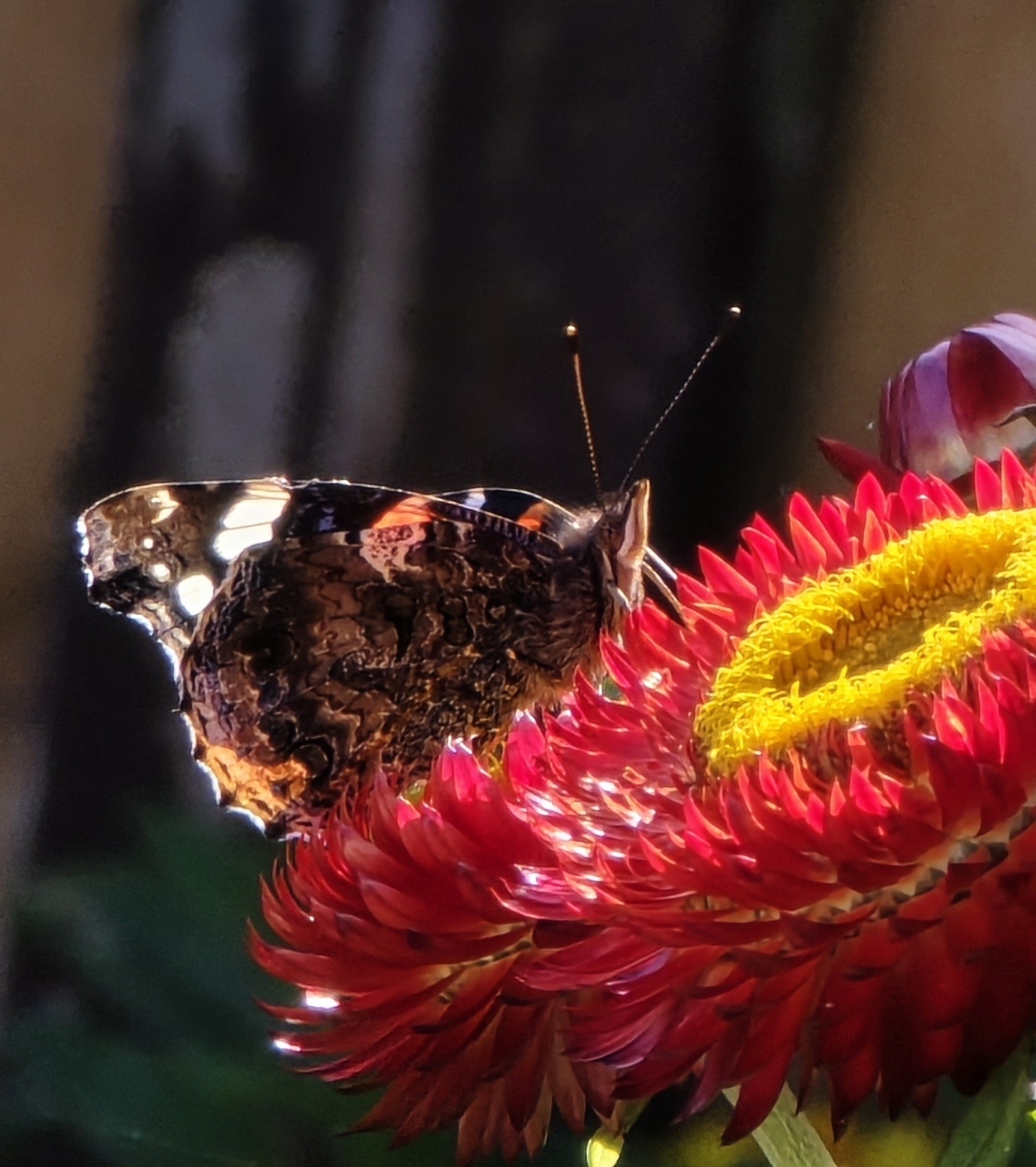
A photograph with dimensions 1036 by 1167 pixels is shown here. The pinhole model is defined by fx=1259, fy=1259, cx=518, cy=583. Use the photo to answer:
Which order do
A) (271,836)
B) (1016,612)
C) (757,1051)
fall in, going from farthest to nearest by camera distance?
(271,836), (1016,612), (757,1051)

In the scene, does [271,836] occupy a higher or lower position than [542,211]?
lower

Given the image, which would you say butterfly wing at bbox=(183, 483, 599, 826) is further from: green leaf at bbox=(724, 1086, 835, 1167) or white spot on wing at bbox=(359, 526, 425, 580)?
green leaf at bbox=(724, 1086, 835, 1167)

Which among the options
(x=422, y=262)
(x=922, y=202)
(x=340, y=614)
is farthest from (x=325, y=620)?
Result: (x=922, y=202)

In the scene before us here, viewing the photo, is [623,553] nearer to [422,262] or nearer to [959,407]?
[959,407]

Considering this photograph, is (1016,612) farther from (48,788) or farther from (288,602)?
(48,788)

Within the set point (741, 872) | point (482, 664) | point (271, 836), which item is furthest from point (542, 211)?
point (741, 872)

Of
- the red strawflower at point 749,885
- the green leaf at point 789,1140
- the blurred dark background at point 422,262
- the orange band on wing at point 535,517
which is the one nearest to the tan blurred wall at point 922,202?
the blurred dark background at point 422,262

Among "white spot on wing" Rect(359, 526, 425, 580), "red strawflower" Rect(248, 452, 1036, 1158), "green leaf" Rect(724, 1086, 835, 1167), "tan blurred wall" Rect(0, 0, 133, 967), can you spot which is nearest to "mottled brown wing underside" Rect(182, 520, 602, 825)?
"white spot on wing" Rect(359, 526, 425, 580)
